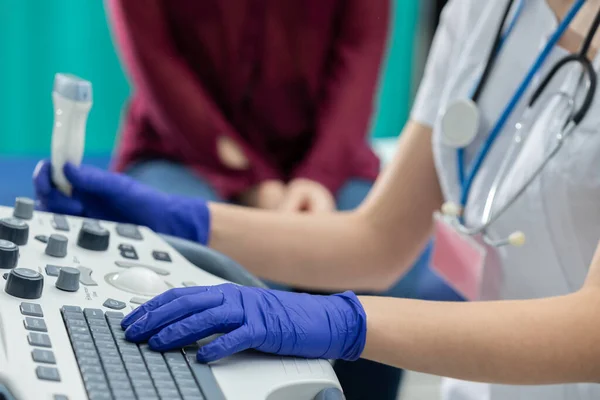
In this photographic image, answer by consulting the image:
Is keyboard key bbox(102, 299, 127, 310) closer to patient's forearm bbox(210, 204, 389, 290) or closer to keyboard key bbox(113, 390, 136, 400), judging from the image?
keyboard key bbox(113, 390, 136, 400)

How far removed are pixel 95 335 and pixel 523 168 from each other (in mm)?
535

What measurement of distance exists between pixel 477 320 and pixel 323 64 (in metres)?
1.22

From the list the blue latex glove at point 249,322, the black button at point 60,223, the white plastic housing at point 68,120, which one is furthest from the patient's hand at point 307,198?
the blue latex glove at point 249,322

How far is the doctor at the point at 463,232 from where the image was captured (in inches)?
30.3

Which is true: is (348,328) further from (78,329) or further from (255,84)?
(255,84)

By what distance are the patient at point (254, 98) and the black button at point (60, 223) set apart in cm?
80

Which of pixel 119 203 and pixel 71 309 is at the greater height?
pixel 71 309

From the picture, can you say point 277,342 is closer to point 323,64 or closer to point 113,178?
point 113,178

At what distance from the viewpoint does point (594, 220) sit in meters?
1.00

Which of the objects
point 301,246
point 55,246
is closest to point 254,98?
point 301,246

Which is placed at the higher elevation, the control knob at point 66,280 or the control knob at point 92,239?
the control knob at point 66,280

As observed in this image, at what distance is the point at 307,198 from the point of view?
5.85 ft

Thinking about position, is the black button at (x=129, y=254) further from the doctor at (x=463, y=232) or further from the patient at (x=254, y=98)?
the patient at (x=254, y=98)

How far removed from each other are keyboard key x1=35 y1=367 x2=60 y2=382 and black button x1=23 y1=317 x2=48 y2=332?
61mm
